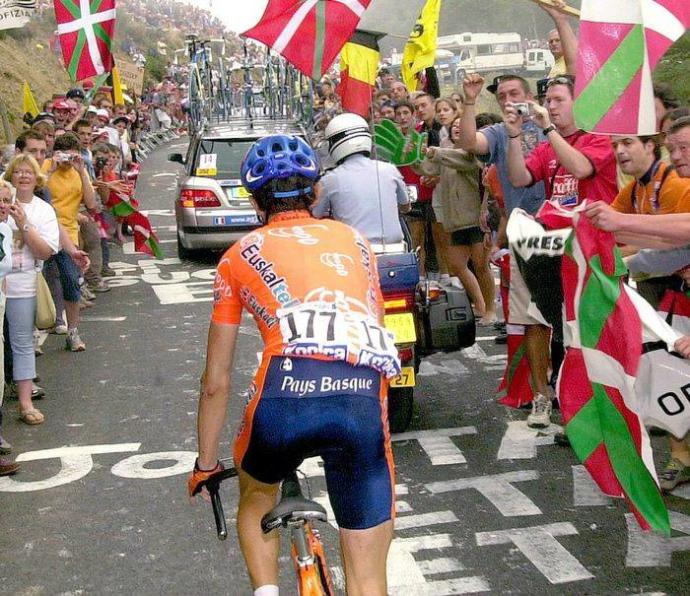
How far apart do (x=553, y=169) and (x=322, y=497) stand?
98.5 inches

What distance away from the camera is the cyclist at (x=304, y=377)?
313 cm

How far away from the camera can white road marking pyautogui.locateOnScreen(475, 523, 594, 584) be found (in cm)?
458

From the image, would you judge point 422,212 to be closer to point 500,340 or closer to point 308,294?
point 500,340

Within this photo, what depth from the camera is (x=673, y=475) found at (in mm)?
5605

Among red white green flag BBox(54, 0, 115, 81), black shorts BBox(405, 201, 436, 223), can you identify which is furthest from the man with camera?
black shorts BBox(405, 201, 436, 223)

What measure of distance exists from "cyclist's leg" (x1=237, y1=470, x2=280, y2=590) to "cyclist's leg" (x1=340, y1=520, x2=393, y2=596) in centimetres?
33

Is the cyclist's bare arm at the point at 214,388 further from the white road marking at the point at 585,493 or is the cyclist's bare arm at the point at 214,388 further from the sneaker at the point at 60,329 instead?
the sneaker at the point at 60,329

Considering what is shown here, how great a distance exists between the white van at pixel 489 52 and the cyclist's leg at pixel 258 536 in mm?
19856

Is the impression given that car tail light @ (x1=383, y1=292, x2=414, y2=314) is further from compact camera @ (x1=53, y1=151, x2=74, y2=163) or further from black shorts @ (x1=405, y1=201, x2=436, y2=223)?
compact camera @ (x1=53, y1=151, x2=74, y2=163)

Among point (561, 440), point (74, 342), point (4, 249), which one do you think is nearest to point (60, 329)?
point (74, 342)

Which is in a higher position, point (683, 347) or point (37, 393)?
point (683, 347)

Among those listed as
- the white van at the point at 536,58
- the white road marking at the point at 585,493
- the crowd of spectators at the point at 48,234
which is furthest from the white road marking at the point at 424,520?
the white van at the point at 536,58

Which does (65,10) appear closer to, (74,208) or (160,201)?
(74,208)

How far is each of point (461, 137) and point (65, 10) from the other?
505 cm
